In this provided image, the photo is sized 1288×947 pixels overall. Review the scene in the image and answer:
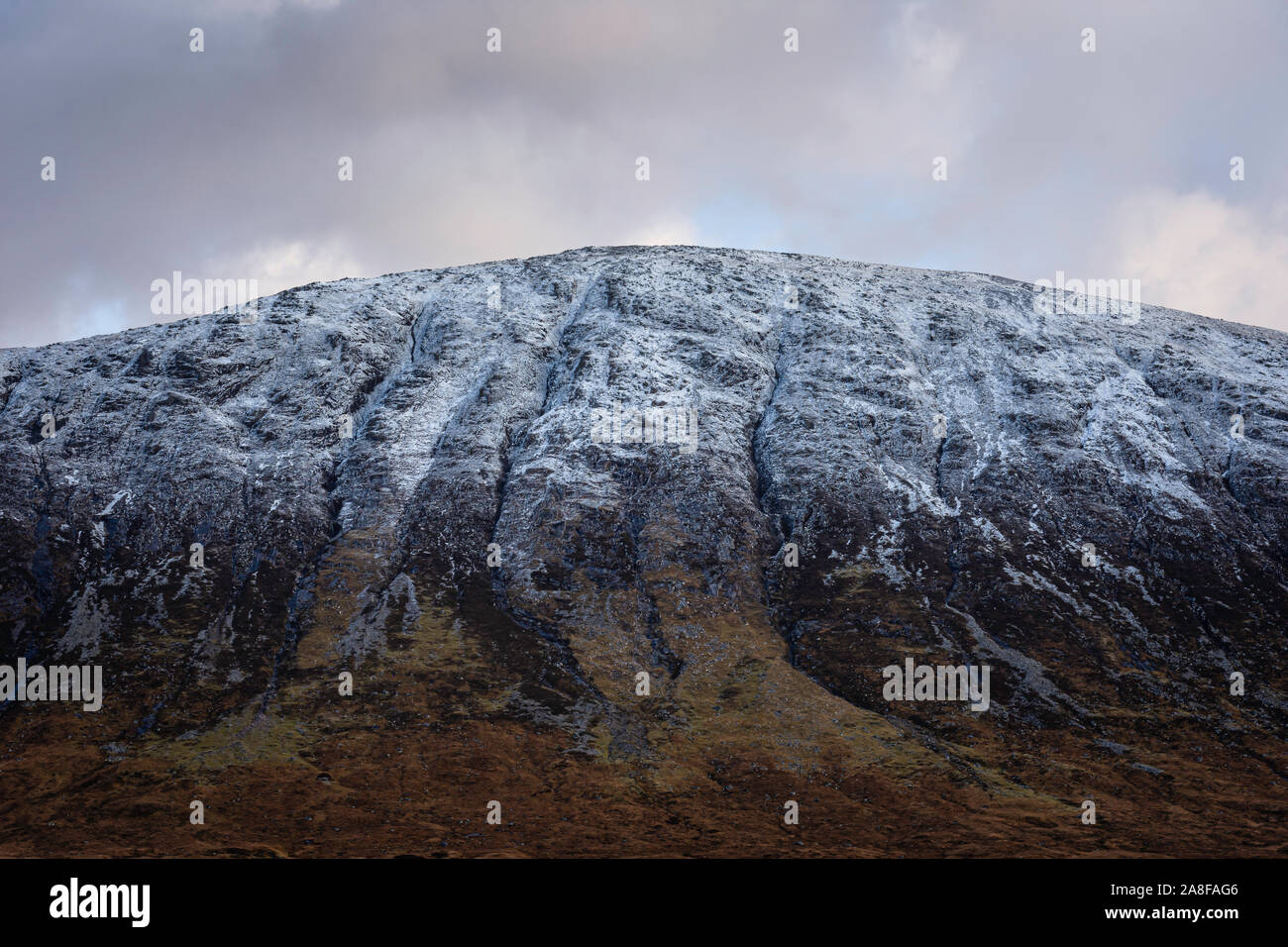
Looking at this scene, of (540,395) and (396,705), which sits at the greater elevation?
(540,395)

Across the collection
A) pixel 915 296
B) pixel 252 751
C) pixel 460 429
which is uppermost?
pixel 915 296

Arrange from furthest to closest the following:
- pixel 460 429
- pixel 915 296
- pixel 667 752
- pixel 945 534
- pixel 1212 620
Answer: pixel 915 296, pixel 460 429, pixel 945 534, pixel 1212 620, pixel 667 752

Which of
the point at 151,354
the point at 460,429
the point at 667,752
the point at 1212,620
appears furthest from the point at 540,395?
the point at 1212,620

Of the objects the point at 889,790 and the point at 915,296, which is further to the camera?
the point at 915,296
